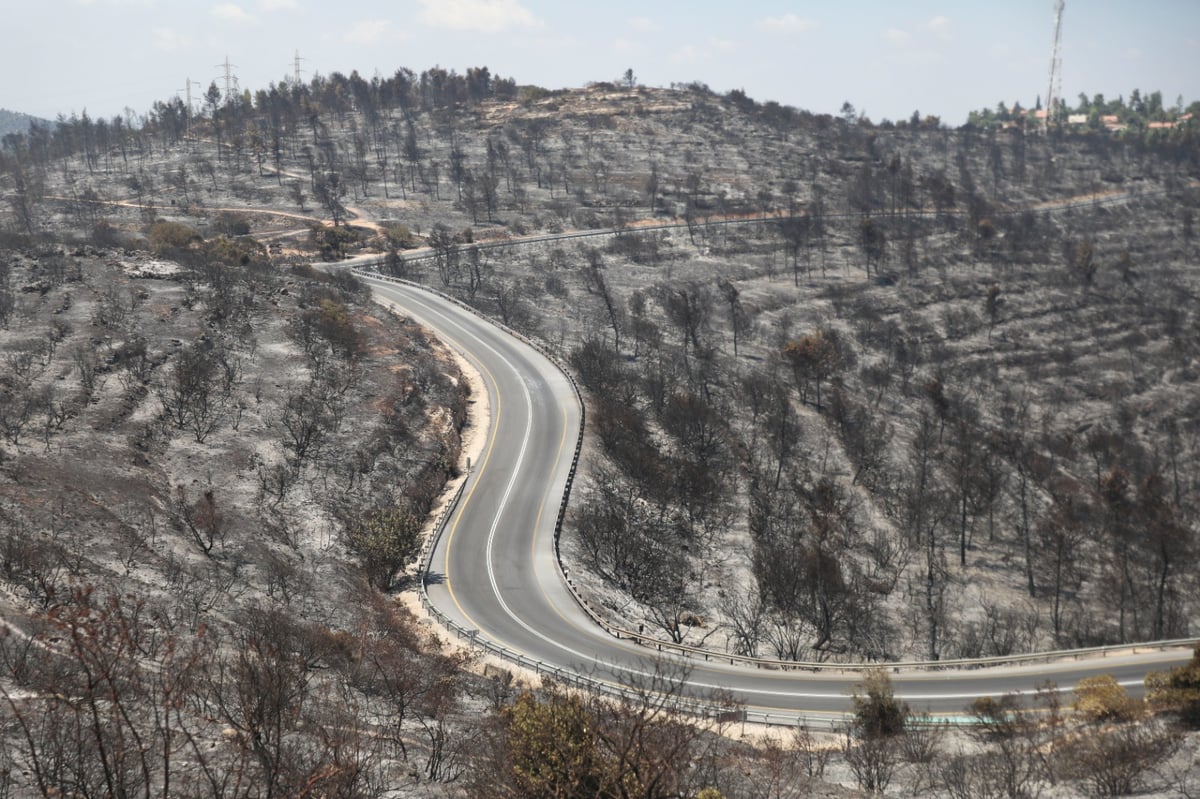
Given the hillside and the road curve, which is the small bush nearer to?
the road curve

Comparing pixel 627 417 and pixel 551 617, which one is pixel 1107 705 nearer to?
pixel 551 617

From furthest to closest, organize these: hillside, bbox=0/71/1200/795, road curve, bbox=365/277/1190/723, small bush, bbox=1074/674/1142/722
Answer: road curve, bbox=365/277/1190/723, hillside, bbox=0/71/1200/795, small bush, bbox=1074/674/1142/722

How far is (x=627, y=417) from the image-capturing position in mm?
70812

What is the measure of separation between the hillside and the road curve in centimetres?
310

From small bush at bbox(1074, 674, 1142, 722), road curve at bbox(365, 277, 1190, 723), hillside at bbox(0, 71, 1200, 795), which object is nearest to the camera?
small bush at bbox(1074, 674, 1142, 722)

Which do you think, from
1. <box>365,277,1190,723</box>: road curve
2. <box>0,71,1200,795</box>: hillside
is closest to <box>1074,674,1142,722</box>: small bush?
<box>365,277,1190,723</box>: road curve

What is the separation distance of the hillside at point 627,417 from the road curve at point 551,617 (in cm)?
310

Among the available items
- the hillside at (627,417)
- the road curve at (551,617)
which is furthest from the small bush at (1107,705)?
the hillside at (627,417)

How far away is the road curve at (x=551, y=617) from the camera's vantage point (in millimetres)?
37625

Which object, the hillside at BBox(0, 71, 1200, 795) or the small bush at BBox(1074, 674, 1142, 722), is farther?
the hillside at BBox(0, 71, 1200, 795)

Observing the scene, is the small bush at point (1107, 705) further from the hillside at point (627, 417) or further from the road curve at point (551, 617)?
the hillside at point (627, 417)

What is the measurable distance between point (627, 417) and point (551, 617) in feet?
97.3

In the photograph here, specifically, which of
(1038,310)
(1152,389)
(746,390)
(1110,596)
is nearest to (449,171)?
(746,390)

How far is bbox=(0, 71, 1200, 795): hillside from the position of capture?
3709cm
